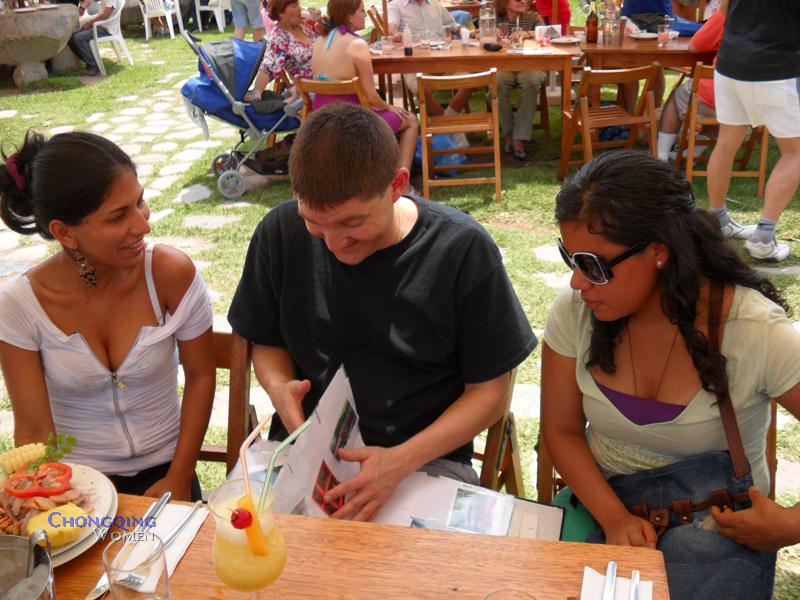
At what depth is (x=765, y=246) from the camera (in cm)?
456

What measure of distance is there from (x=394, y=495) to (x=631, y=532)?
0.56 meters

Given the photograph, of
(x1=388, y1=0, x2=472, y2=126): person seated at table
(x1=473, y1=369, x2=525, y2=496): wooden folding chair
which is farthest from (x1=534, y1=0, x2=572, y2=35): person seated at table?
(x1=473, y1=369, x2=525, y2=496): wooden folding chair

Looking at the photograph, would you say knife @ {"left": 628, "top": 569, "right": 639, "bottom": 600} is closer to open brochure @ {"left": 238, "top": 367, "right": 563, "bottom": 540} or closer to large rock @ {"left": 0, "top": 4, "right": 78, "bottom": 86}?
open brochure @ {"left": 238, "top": 367, "right": 563, "bottom": 540}

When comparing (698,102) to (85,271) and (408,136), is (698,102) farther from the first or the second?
(85,271)

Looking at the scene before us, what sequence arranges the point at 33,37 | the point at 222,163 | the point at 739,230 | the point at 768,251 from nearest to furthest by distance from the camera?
the point at 768,251, the point at 739,230, the point at 222,163, the point at 33,37

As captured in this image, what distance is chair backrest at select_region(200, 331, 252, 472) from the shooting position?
217 centimetres

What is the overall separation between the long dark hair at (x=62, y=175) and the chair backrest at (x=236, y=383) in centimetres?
52

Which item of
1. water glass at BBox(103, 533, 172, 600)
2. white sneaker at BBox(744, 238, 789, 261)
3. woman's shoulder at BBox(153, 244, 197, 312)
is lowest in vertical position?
white sneaker at BBox(744, 238, 789, 261)

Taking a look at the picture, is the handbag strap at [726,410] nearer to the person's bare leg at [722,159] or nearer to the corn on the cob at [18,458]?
the corn on the cob at [18,458]

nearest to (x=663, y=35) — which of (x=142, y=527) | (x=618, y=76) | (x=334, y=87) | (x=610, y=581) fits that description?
(x=618, y=76)

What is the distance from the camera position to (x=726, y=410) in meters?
1.79

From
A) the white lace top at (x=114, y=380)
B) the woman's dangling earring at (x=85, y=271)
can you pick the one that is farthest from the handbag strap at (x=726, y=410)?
the woman's dangling earring at (x=85, y=271)

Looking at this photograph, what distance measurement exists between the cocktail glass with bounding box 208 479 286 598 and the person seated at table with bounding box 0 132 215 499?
0.95 m

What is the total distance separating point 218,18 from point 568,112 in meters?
10.3
